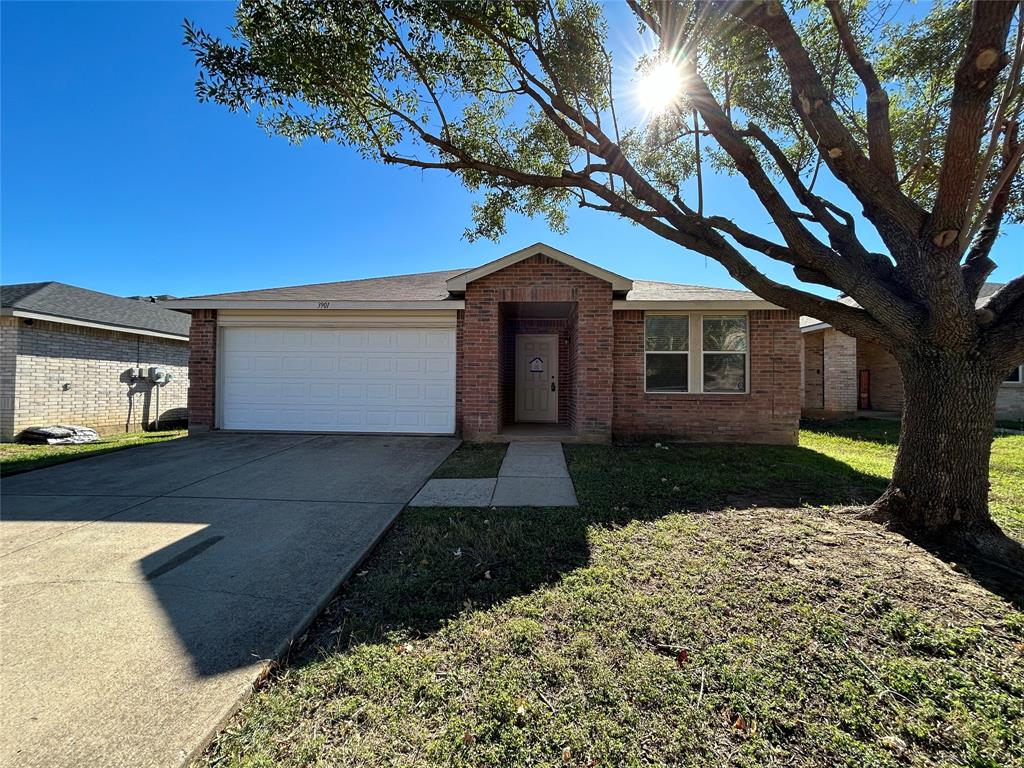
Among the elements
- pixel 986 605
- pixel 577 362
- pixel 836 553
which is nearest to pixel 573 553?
pixel 836 553

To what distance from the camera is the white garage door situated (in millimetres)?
8891

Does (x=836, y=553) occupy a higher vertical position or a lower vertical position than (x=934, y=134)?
lower

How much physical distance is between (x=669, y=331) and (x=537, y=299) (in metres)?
2.99

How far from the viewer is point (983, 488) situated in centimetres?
360

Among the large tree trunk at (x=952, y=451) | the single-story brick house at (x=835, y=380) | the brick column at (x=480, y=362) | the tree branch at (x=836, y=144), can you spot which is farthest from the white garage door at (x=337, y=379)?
the single-story brick house at (x=835, y=380)

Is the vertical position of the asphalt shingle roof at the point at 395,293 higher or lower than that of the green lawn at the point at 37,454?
higher

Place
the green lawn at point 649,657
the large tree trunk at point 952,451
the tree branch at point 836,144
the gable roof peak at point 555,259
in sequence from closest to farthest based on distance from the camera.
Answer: the green lawn at point 649,657
the large tree trunk at point 952,451
the tree branch at point 836,144
the gable roof peak at point 555,259

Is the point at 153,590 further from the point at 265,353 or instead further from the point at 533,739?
the point at 265,353

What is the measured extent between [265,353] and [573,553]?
8.52 m

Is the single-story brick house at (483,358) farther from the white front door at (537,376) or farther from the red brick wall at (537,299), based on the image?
the white front door at (537,376)

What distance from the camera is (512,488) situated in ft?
17.4

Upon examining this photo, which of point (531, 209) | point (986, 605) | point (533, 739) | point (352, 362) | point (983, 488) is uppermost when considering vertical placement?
point (531, 209)

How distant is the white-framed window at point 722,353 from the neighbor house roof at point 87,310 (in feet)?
38.7

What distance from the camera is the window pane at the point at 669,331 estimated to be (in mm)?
8789
